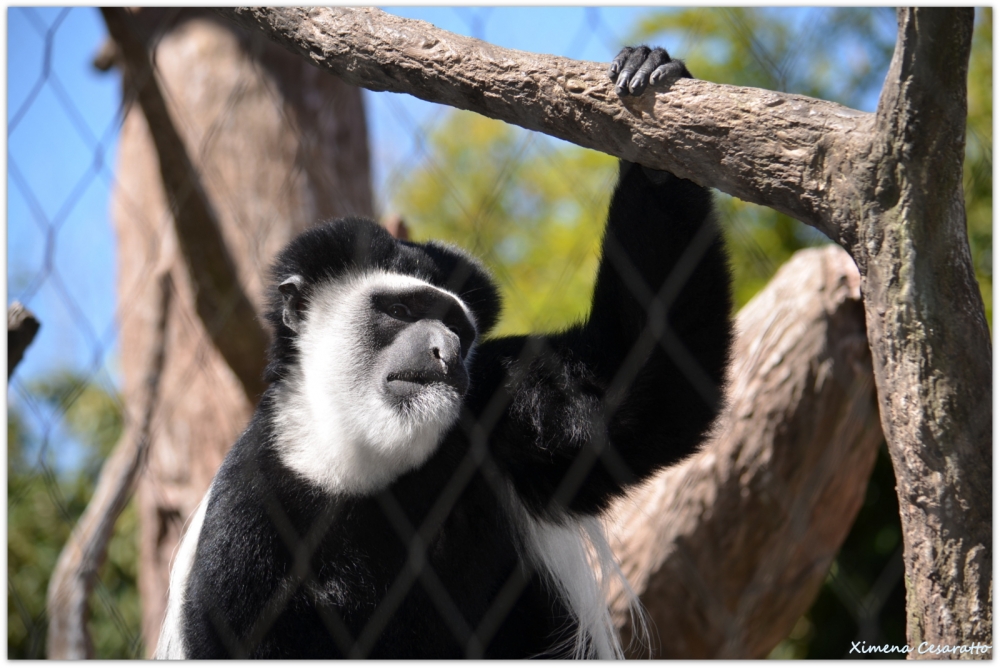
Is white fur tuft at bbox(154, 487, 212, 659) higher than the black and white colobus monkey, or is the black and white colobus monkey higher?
the black and white colobus monkey

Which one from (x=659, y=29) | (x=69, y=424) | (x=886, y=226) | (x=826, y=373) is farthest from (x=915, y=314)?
(x=69, y=424)

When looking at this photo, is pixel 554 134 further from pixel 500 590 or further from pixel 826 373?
pixel 826 373

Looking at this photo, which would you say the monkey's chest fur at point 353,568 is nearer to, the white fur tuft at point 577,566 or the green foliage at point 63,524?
the white fur tuft at point 577,566

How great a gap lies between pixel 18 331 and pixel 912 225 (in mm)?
1432

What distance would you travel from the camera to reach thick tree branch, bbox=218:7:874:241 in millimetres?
741

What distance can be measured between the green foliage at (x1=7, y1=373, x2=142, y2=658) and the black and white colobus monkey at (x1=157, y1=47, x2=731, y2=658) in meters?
2.92

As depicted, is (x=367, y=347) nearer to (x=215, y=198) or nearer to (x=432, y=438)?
(x=432, y=438)

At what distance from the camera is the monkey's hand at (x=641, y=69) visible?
2.74 feet

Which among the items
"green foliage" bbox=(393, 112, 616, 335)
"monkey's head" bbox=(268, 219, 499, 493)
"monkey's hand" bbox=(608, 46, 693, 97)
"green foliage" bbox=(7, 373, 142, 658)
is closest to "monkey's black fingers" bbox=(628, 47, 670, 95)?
"monkey's hand" bbox=(608, 46, 693, 97)

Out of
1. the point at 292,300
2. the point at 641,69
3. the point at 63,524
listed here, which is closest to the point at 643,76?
the point at 641,69

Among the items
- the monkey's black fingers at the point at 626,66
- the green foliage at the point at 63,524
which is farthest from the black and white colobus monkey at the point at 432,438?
the green foliage at the point at 63,524

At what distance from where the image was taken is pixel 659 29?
3.98 meters

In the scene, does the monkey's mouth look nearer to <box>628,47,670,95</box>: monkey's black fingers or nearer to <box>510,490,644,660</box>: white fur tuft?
<box>510,490,644,660</box>: white fur tuft

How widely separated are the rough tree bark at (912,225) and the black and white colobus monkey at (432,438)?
31cm
